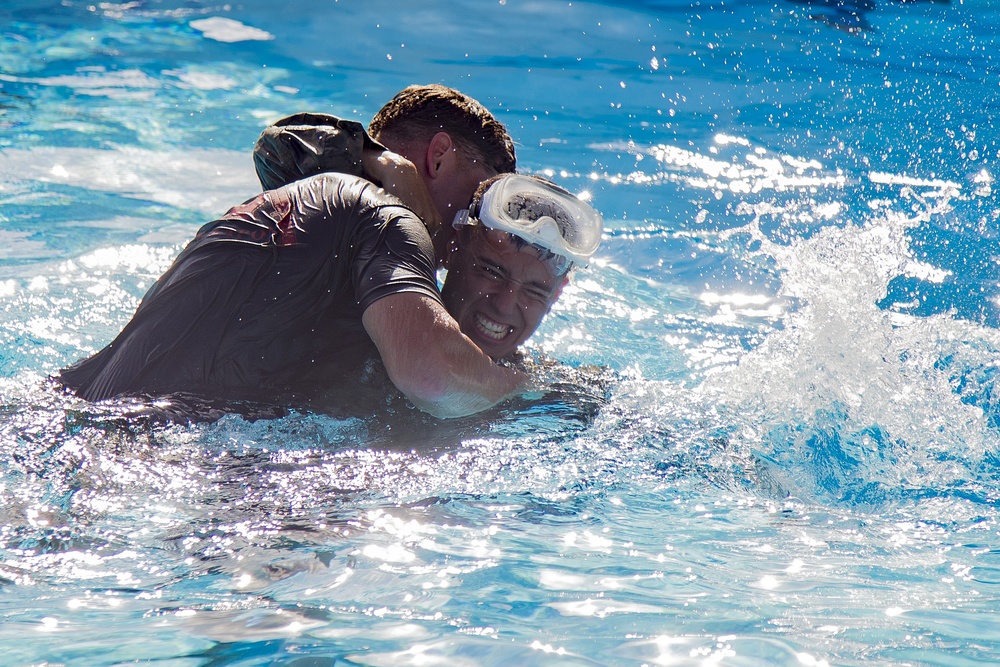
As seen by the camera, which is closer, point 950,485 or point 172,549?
point 172,549

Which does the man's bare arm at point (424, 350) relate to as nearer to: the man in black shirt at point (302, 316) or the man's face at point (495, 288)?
the man in black shirt at point (302, 316)

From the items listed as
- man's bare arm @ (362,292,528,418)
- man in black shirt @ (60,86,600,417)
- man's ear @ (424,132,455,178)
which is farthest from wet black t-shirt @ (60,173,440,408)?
man's ear @ (424,132,455,178)

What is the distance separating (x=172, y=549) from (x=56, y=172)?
5860mm

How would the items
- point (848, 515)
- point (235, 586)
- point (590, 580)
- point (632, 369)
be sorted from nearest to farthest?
1. point (235, 586)
2. point (590, 580)
3. point (848, 515)
4. point (632, 369)

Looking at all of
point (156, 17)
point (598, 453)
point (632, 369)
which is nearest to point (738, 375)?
point (632, 369)

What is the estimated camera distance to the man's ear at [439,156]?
13.5 feet

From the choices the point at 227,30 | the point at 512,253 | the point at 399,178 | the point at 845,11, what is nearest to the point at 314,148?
the point at 399,178

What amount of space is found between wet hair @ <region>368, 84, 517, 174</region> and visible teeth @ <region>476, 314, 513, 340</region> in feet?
2.44

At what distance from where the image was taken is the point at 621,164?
830 cm

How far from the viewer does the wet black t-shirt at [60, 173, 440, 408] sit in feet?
10.4

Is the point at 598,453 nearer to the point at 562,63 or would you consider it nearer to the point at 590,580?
the point at 590,580

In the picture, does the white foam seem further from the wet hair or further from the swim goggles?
the swim goggles

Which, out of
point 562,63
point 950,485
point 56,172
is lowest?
point 950,485

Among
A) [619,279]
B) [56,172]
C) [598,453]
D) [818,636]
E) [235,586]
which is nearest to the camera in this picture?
[818,636]
